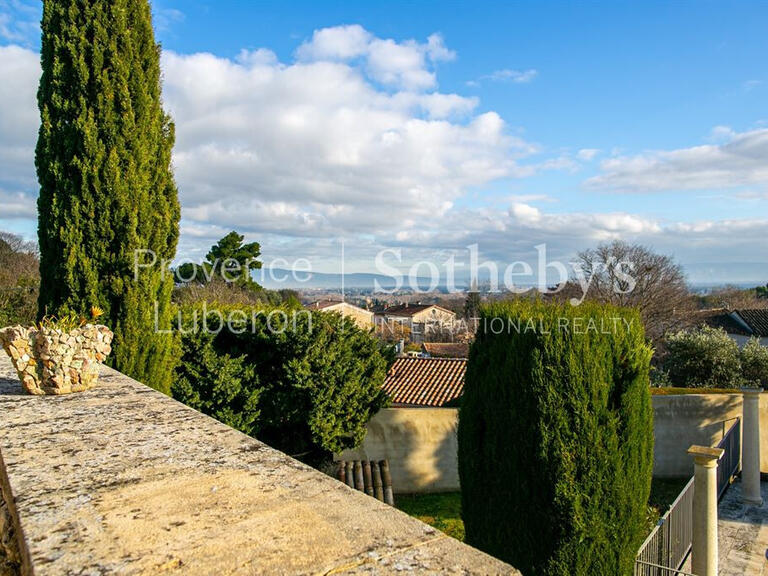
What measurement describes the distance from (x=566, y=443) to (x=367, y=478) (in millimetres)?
6234

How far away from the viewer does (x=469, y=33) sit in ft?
29.1

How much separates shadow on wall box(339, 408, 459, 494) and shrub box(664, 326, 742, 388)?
11160 millimetres

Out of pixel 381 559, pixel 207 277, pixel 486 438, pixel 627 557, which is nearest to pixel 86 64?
pixel 486 438

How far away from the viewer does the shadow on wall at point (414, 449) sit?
444 inches

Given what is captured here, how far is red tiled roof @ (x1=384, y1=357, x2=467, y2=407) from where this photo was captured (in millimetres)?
17297

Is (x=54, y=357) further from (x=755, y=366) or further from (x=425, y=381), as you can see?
(x=755, y=366)

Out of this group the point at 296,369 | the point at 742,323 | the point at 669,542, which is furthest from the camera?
the point at 742,323

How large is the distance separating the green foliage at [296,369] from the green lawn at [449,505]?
227 cm

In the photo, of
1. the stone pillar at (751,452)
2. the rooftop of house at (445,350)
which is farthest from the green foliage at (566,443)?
the rooftop of house at (445,350)

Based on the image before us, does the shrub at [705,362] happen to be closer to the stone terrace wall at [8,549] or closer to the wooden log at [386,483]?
the wooden log at [386,483]

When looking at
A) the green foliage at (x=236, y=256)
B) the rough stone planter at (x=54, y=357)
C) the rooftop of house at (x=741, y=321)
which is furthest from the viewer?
the green foliage at (x=236, y=256)

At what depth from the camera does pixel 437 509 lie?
10.2 metres

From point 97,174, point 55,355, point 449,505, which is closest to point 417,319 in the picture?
point 449,505

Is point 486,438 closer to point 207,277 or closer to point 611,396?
point 611,396
